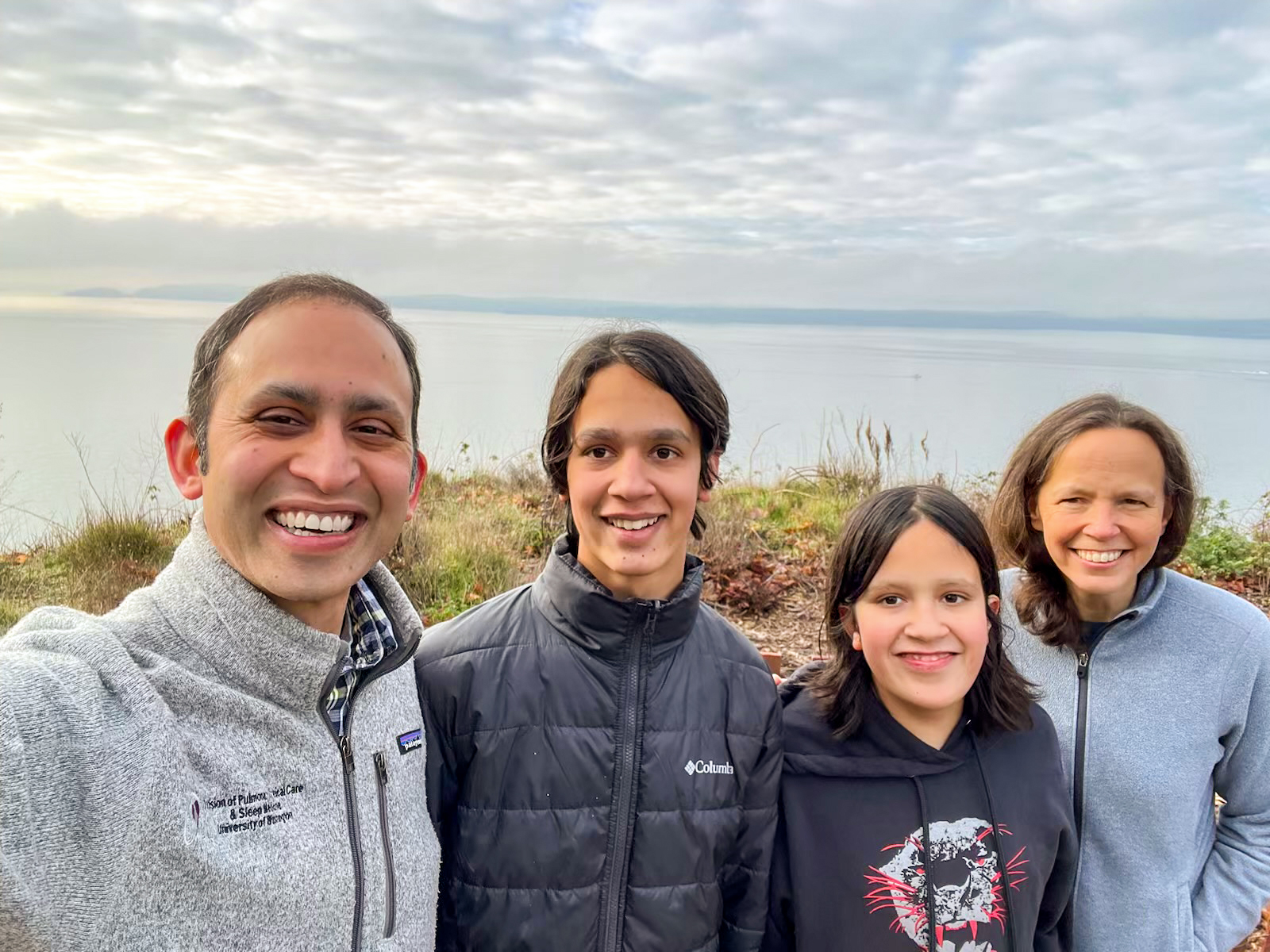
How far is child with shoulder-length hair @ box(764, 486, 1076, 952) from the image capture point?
7.03 ft

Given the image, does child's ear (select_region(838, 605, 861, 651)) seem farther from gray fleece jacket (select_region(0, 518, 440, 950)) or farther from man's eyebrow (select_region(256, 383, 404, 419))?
man's eyebrow (select_region(256, 383, 404, 419))

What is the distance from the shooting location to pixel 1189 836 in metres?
2.33

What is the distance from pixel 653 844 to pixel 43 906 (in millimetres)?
1242

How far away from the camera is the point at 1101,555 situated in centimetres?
246

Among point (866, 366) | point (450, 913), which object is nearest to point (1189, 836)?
point (450, 913)

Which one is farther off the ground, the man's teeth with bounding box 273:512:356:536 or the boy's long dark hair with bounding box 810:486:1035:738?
the man's teeth with bounding box 273:512:356:536

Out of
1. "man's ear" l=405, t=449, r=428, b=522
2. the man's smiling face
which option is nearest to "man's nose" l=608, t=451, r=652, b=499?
"man's ear" l=405, t=449, r=428, b=522

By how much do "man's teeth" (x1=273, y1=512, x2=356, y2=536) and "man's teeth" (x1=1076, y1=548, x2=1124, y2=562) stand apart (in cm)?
219

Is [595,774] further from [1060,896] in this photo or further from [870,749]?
[1060,896]

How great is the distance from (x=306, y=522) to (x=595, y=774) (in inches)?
36.6

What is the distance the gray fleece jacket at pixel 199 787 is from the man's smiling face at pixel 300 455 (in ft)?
0.28

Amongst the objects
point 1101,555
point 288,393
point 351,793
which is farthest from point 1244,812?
point 288,393

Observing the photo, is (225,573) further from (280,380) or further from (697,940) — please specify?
(697,940)

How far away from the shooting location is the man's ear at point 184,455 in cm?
167
